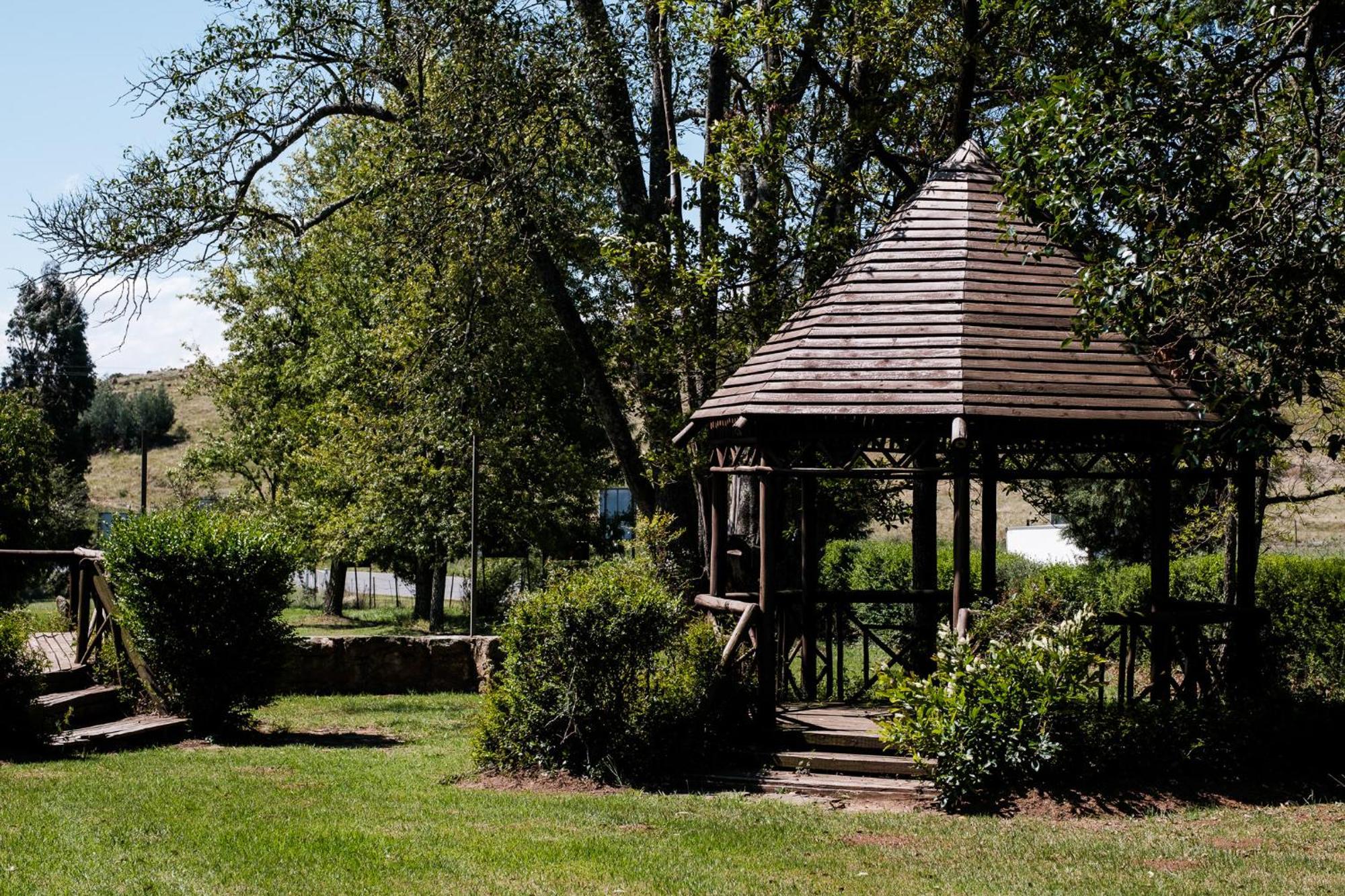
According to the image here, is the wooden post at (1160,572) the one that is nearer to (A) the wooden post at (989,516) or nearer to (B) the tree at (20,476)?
(A) the wooden post at (989,516)

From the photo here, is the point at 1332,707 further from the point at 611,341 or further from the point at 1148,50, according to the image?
the point at 611,341

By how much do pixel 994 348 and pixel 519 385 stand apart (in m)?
15.3

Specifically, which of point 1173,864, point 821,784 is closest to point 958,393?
point 821,784

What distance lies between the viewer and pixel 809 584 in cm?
1501

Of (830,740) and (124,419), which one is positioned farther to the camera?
(124,419)

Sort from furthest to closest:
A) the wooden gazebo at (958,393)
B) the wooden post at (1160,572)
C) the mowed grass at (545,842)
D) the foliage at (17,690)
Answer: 1. the wooden post at (1160,572)
2. the wooden gazebo at (958,393)
3. the foliage at (17,690)
4. the mowed grass at (545,842)

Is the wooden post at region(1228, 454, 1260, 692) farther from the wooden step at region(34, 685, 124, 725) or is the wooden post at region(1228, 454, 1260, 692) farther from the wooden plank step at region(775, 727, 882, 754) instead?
the wooden step at region(34, 685, 124, 725)

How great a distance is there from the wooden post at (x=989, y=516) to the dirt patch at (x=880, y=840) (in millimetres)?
3808

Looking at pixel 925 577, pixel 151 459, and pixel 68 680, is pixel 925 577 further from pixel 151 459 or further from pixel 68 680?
pixel 151 459

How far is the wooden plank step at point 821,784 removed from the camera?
10.8 metres

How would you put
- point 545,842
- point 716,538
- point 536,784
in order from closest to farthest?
point 545,842
point 536,784
point 716,538

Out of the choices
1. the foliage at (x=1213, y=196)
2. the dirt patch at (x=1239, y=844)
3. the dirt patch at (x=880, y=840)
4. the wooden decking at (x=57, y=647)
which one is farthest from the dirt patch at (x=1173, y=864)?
the wooden decking at (x=57, y=647)

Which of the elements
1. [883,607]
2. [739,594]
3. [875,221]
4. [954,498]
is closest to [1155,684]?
[954,498]

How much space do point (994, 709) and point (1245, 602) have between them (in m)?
3.62
